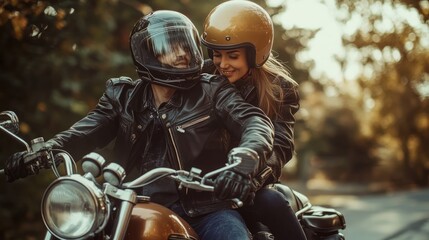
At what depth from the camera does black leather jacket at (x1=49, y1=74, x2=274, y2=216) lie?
3.10 metres

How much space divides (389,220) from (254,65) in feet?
27.0

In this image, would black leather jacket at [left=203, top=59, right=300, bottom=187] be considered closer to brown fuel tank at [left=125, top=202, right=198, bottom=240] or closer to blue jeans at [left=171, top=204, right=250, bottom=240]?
blue jeans at [left=171, top=204, right=250, bottom=240]

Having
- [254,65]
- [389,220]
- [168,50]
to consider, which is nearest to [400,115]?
[389,220]

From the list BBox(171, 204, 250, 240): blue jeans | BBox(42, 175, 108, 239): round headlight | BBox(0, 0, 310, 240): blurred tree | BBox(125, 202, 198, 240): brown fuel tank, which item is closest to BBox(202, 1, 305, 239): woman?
BBox(171, 204, 250, 240): blue jeans

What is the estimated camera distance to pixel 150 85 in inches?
136

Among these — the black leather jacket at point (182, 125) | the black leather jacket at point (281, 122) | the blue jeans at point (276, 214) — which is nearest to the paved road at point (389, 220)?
the black leather jacket at point (281, 122)

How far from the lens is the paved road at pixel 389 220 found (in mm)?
9148

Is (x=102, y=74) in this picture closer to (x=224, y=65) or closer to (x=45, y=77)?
(x=45, y=77)

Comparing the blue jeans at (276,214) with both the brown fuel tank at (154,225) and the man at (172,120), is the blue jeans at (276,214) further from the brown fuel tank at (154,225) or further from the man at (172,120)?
the brown fuel tank at (154,225)

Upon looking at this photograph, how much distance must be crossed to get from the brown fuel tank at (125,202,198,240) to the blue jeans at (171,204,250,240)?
18 centimetres

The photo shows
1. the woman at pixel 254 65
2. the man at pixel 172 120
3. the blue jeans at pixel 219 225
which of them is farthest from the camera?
the woman at pixel 254 65

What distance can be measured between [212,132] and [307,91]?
1144cm

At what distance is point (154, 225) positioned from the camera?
263 cm

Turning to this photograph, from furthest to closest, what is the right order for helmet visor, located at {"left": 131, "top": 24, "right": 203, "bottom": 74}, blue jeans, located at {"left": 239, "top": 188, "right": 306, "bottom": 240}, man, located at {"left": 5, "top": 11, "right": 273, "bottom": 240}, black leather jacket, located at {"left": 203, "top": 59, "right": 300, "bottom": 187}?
black leather jacket, located at {"left": 203, "top": 59, "right": 300, "bottom": 187} < blue jeans, located at {"left": 239, "top": 188, "right": 306, "bottom": 240} < helmet visor, located at {"left": 131, "top": 24, "right": 203, "bottom": 74} < man, located at {"left": 5, "top": 11, "right": 273, "bottom": 240}
